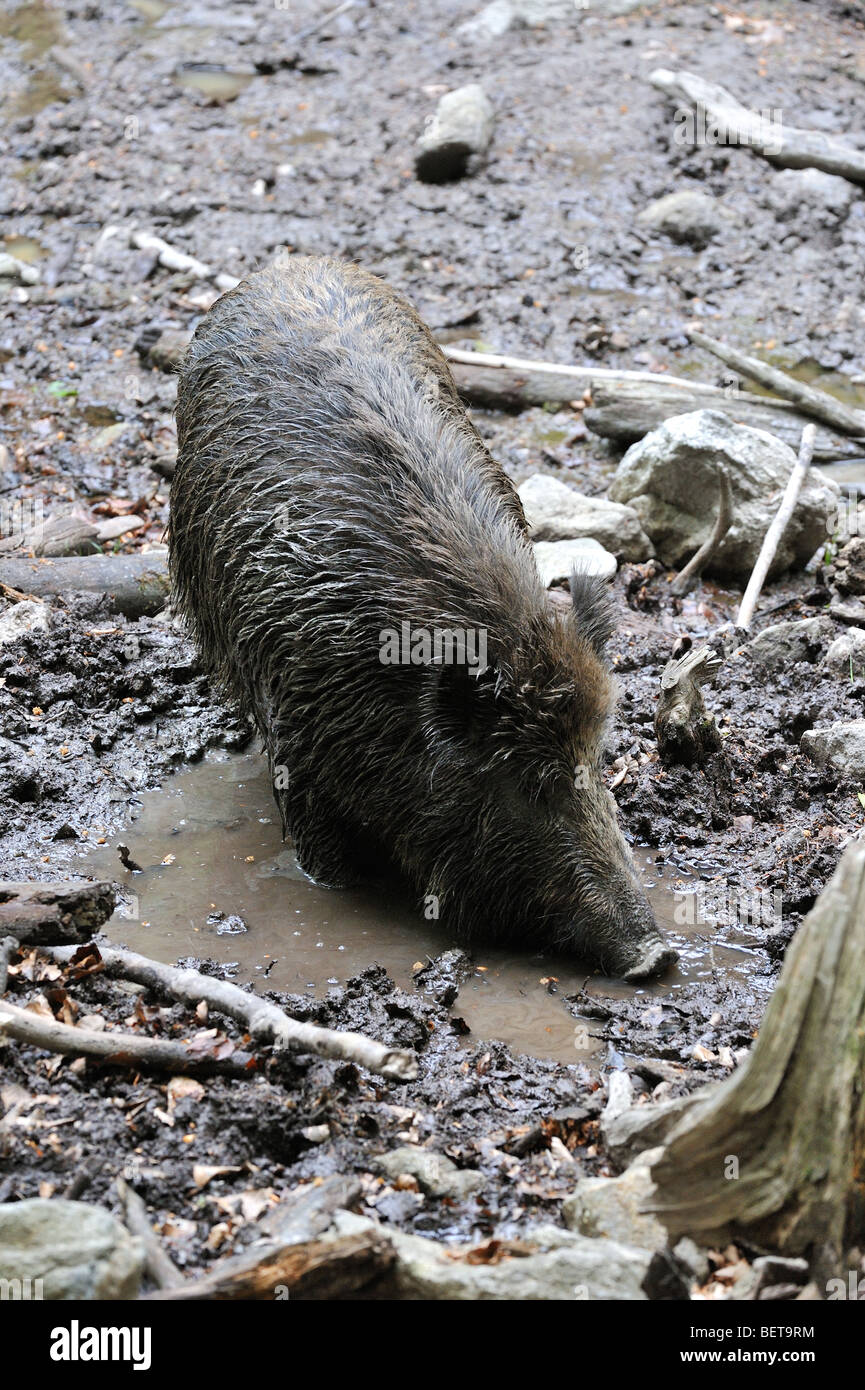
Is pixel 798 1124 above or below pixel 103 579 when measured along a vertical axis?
above

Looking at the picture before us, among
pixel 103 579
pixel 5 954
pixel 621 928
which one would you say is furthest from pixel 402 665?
pixel 103 579

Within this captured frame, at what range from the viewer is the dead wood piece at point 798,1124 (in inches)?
121

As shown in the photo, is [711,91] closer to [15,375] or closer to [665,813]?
[15,375]

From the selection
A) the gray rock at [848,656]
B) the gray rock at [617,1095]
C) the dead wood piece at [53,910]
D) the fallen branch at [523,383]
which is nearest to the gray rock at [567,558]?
the gray rock at [848,656]

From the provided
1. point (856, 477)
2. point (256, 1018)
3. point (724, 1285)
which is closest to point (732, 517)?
point (856, 477)

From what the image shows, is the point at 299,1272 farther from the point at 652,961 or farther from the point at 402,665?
the point at 402,665

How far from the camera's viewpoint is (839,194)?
11.3m

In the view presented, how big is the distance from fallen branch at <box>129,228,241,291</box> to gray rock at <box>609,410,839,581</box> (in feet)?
13.6

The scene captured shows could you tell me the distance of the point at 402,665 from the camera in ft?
16.9

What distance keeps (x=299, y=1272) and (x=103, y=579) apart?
16.5 ft

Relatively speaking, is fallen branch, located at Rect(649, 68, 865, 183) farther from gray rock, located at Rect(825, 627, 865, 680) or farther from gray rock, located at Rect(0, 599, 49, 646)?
gray rock, located at Rect(0, 599, 49, 646)

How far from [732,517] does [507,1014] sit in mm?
3921

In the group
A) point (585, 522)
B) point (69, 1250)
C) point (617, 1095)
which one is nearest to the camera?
point (69, 1250)

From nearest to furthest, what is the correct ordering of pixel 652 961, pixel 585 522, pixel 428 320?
pixel 652 961 < pixel 585 522 < pixel 428 320
